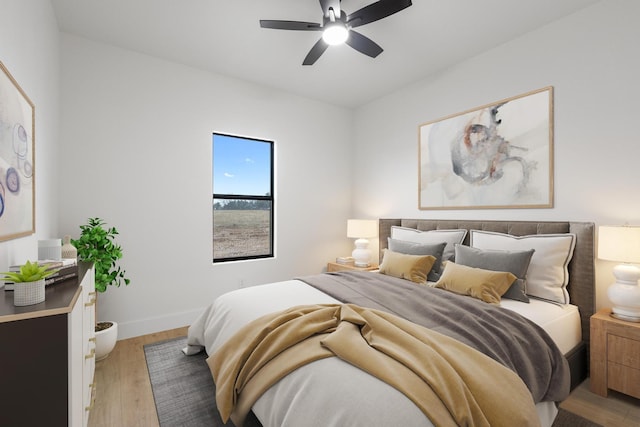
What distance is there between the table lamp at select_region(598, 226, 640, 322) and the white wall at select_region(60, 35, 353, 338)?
303cm

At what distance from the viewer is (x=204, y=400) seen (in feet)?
6.61

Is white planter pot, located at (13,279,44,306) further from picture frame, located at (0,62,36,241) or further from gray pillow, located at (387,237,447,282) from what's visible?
gray pillow, located at (387,237,447,282)

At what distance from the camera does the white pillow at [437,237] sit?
299cm

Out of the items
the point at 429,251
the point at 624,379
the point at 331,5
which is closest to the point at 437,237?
the point at 429,251

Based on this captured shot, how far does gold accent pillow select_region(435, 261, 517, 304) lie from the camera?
2.20 meters

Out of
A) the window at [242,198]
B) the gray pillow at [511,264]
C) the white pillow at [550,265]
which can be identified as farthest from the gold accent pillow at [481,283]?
the window at [242,198]

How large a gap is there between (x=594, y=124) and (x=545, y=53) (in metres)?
0.74

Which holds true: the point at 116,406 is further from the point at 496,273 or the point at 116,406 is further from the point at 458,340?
the point at 496,273

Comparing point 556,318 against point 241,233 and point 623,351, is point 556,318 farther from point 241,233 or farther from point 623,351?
point 241,233

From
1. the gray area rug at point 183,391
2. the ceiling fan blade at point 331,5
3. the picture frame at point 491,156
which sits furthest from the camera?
the picture frame at point 491,156

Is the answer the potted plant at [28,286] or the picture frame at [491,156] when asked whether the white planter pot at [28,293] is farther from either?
the picture frame at [491,156]

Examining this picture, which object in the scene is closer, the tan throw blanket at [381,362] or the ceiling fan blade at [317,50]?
the tan throw blanket at [381,362]

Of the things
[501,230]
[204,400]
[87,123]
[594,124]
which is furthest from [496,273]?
[87,123]

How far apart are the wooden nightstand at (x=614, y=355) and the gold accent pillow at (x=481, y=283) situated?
1.96 ft
